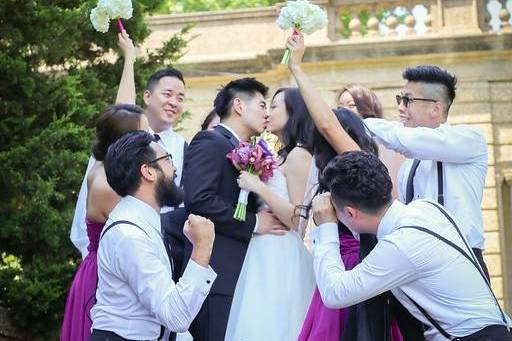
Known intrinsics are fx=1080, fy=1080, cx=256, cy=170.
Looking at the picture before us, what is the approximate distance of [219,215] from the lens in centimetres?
621

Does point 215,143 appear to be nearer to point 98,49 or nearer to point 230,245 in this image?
point 230,245

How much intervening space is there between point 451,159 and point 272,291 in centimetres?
129

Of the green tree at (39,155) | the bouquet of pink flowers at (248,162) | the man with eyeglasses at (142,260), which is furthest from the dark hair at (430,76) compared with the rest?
the green tree at (39,155)

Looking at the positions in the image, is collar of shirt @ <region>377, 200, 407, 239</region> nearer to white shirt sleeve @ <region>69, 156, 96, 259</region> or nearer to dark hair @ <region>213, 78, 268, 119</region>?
dark hair @ <region>213, 78, 268, 119</region>

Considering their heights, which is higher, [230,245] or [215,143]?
[215,143]

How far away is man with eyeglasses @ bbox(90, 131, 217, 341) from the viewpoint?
5.04 meters

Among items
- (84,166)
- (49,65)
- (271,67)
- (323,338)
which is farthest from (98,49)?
(323,338)

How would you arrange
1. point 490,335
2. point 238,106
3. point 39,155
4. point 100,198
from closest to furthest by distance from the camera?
1. point 490,335
2. point 100,198
3. point 238,106
4. point 39,155

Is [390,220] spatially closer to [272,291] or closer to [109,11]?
[272,291]

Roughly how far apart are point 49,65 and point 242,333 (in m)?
5.89

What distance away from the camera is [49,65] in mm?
11273

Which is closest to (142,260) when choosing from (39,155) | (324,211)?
(324,211)

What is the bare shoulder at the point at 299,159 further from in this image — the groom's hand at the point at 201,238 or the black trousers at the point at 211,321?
the groom's hand at the point at 201,238

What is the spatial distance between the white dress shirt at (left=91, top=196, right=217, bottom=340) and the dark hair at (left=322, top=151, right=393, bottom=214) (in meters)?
0.74
